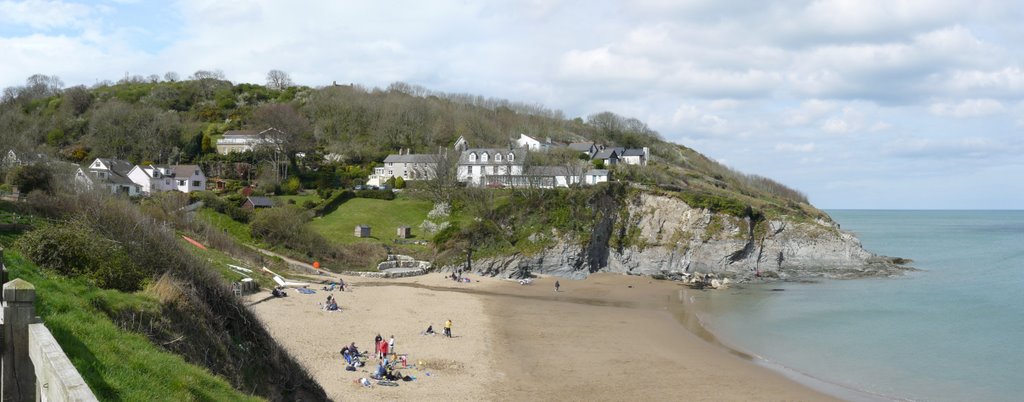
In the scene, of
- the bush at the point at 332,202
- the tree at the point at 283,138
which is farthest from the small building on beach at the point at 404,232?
the tree at the point at 283,138

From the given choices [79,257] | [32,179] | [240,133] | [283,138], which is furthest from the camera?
[240,133]

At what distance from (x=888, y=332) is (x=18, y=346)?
3631 cm

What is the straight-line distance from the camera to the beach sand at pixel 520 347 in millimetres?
21734

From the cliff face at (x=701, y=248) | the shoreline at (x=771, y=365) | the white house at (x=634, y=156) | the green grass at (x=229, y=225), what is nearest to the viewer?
the shoreline at (x=771, y=365)

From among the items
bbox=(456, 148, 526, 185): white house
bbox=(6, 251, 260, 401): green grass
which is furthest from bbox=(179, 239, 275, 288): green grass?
bbox=(456, 148, 526, 185): white house

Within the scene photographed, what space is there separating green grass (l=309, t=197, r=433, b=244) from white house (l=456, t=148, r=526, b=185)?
7828 mm

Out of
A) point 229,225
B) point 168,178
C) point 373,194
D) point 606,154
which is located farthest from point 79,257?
point 606,154

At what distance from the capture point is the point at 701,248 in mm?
55781

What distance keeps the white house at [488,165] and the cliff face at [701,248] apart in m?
14.4

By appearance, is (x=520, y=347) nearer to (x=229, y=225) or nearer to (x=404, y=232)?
(x=404, y=232)

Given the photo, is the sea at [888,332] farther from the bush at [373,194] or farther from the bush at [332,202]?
the bush at [332,202]

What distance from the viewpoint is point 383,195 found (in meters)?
63.5

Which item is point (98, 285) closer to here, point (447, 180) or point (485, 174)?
point (447, 180)

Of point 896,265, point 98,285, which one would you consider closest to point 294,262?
point 98,285
